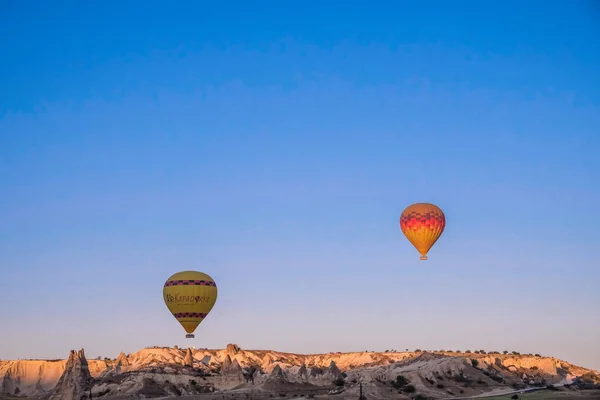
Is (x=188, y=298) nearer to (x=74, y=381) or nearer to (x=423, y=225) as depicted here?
(x=74, y=381)

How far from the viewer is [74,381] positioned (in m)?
142

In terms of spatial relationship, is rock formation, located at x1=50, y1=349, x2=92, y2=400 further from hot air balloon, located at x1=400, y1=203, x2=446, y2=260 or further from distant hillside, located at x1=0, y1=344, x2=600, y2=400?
hot air balloon, located at x1=400, y1=203, x2=446, y2=260

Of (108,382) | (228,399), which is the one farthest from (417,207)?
(108,382)

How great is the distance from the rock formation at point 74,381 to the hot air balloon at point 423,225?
6070 cm

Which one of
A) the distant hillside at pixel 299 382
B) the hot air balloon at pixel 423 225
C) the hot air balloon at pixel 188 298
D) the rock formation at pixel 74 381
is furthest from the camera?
the distant hillside at pixel 299 382

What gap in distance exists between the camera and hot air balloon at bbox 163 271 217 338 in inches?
4938

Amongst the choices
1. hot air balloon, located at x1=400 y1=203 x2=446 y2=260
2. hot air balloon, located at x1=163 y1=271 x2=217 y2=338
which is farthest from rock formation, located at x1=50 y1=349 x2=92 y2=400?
hot air balloon, located at x1=400 y1=203 x2=446 y2=260

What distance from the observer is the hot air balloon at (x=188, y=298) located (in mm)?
125438

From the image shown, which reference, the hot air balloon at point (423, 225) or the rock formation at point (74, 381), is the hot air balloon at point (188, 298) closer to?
the rock formation at point (74, 381)

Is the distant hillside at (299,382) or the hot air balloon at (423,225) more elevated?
the hot air balloon at (423,225)

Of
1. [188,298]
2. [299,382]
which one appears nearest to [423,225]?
[188,298]

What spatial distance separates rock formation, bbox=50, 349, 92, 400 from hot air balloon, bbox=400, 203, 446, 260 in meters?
60.7

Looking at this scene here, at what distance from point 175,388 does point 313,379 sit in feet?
80.8

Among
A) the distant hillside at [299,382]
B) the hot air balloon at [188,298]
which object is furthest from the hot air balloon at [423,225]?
the distant hillside at [299,382]
